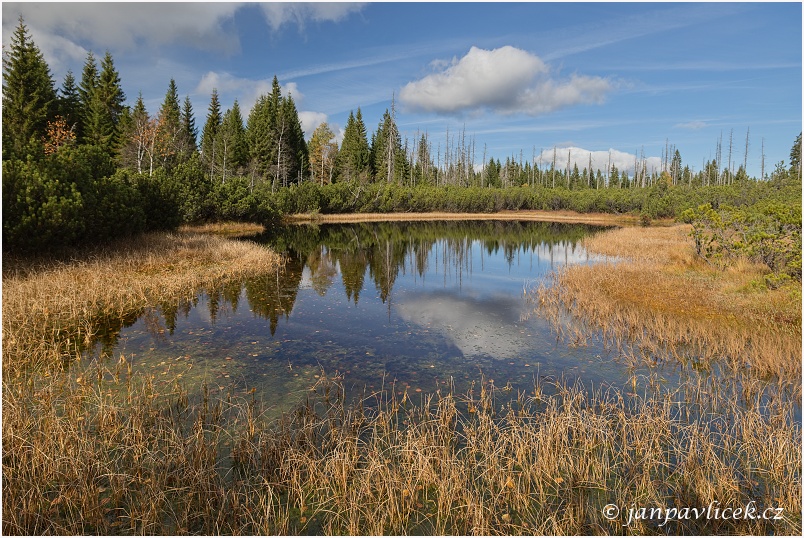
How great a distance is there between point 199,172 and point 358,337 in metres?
32.5

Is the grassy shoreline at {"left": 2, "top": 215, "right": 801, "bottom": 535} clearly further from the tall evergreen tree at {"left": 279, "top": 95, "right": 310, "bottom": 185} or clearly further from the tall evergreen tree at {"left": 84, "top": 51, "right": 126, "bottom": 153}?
the tall evergreen tree at {"left": 279, "top": 95, "right": 310, "bottom": 185}

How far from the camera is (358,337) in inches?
551

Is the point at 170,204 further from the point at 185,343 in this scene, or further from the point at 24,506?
the point at 24,506

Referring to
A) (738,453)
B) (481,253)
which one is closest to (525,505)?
(738,453)

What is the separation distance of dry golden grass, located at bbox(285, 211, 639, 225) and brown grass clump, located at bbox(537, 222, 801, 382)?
46314 mm

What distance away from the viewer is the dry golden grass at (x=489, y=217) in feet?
217

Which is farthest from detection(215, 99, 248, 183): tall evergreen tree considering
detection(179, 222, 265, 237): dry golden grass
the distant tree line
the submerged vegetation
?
the submerged vegetation

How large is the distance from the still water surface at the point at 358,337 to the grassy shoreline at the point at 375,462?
2.92ft

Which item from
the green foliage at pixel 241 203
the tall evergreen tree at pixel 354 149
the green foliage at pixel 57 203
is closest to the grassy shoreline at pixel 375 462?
the green foliage at pixel 57 203

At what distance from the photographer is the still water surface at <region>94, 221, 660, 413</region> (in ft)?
34.7

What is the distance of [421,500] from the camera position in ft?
19.9

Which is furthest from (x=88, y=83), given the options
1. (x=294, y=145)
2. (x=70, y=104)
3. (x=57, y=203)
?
(x=57, y=203)

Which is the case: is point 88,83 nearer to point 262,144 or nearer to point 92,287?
point 262,144

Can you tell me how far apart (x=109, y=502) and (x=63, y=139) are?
149ft
